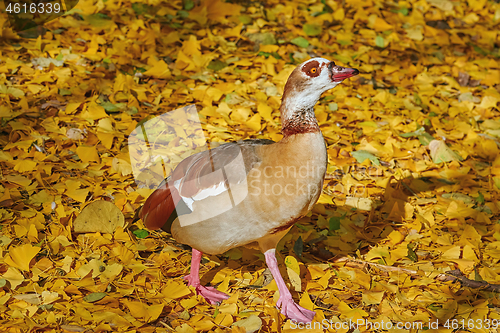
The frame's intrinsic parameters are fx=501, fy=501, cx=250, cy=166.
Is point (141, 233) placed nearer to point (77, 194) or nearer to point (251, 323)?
point (77, 194)

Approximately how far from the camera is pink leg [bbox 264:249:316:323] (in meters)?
3.12

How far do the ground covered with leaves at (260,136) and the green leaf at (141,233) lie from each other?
0.03m

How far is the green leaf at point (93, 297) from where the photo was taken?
306 centimetres

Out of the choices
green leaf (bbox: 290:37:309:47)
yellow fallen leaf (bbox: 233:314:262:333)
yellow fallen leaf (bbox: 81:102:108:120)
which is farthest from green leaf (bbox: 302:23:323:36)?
yellow fallen leaf (bbox: 233:314:262:333)

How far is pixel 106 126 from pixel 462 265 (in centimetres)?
316

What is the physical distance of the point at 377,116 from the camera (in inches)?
204

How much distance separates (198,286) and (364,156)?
211cm

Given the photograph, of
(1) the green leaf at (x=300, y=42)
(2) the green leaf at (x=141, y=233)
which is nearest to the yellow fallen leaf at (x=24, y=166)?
(2) the green leaf at (x=141, y=233)

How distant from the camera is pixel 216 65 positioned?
5.58 m

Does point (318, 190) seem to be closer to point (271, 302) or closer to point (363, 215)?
point (271, 302)

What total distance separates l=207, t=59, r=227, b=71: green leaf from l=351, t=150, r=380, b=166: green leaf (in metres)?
1.85

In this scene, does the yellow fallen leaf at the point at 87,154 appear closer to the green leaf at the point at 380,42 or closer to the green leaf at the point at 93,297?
the green leaf at the point at 93,297

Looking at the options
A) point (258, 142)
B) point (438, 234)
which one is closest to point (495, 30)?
point (438, 234)

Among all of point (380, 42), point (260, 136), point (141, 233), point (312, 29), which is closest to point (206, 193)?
point (141, 233)
